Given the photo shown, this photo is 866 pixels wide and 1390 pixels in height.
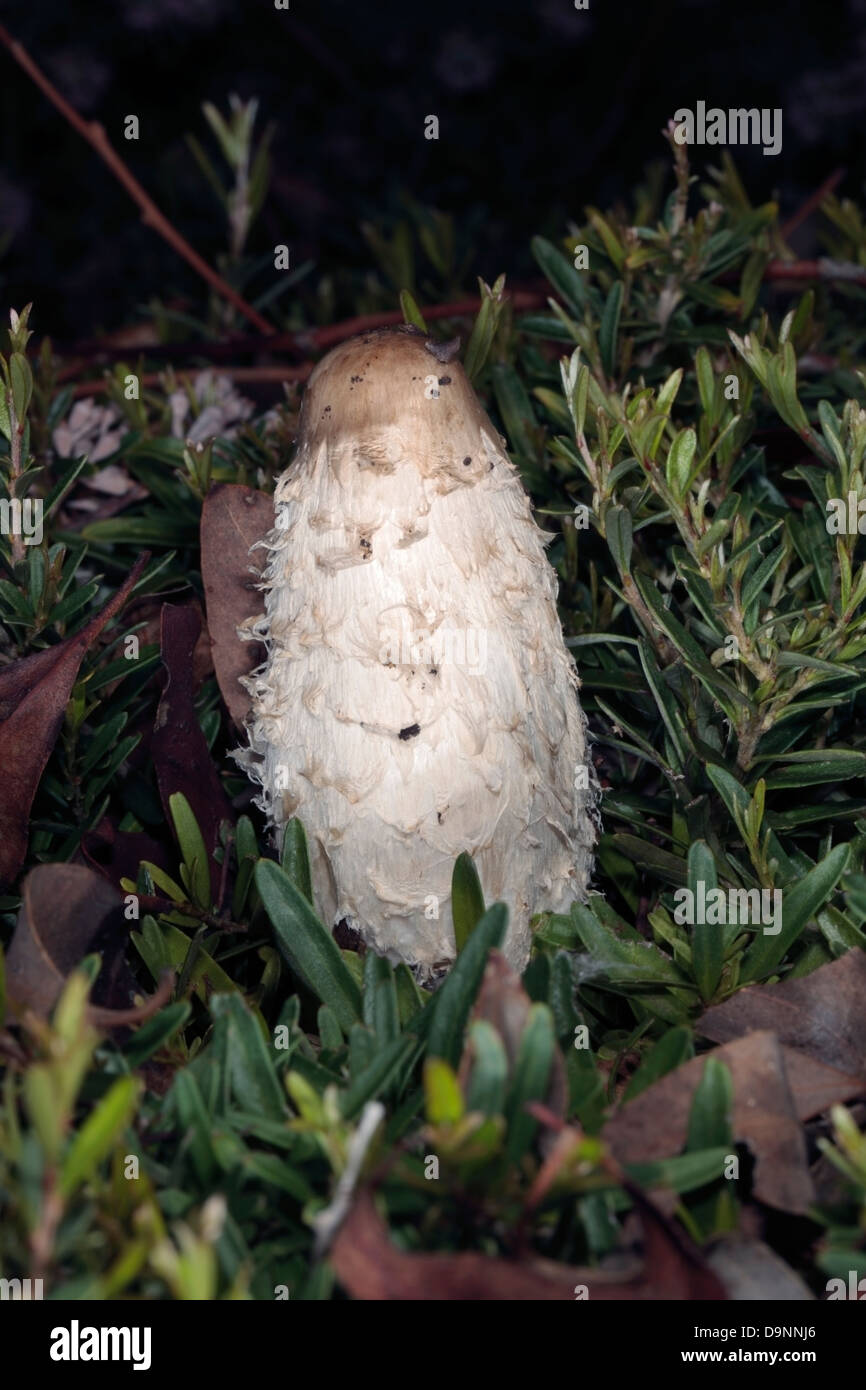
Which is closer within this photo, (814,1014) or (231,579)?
(814,1014)

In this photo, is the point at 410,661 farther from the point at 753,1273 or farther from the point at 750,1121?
the point at 753,1273

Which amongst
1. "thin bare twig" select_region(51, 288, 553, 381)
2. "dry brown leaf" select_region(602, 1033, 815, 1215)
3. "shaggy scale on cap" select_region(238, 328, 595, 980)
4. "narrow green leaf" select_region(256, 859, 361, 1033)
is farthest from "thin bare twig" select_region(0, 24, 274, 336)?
"dry brown leaf" select_region(602, 1033, 815, 1215)

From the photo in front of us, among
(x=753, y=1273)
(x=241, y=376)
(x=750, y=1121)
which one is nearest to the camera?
(x=753, y=1273)

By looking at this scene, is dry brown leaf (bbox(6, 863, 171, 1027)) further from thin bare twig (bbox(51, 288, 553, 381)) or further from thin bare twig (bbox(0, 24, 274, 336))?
thin bare twig (bbox(0, 24, 274, 336))

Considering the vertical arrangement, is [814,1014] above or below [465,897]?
below

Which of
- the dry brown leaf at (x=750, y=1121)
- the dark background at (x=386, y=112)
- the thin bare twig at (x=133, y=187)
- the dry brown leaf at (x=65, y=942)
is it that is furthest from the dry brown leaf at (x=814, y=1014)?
the dark background at (x=386, y=112)

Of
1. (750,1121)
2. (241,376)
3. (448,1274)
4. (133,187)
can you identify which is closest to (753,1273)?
(750,1121)

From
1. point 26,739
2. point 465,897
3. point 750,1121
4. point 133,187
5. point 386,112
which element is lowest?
point 750,1121
